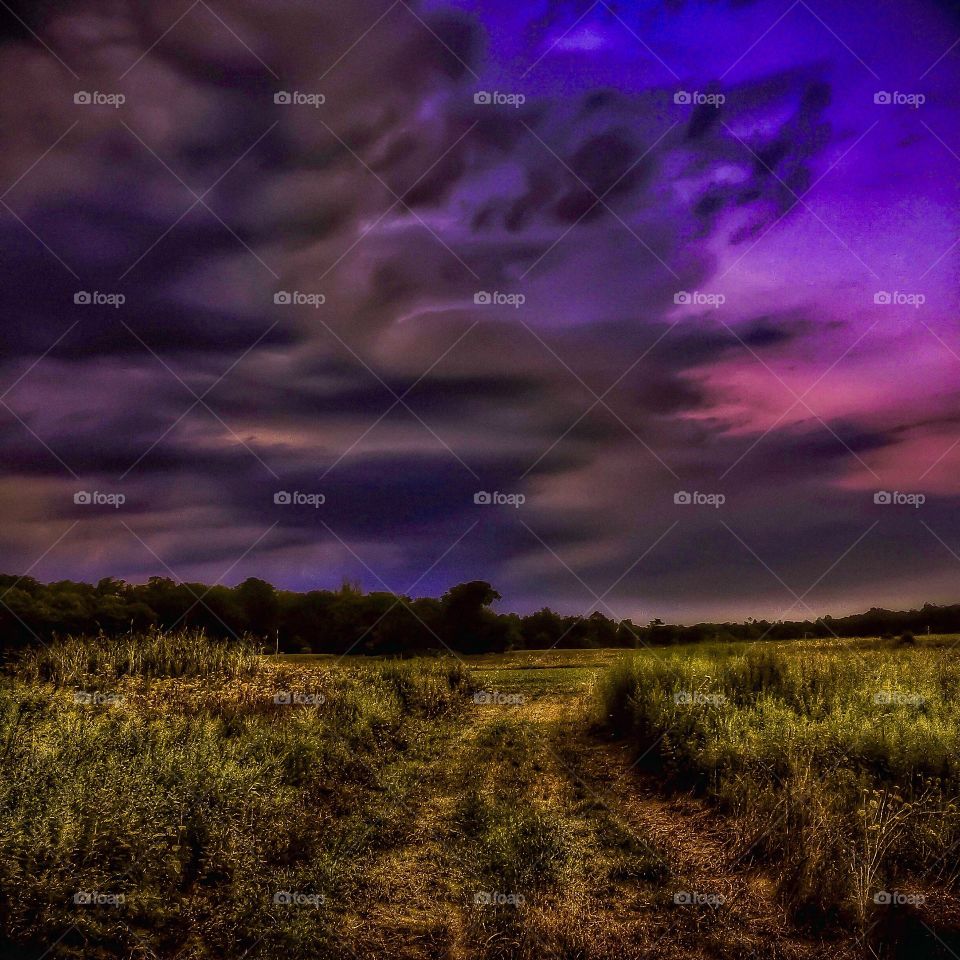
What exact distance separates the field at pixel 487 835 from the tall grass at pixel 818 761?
1.4 inches

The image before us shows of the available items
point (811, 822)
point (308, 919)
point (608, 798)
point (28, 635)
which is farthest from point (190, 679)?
point (811, 822)

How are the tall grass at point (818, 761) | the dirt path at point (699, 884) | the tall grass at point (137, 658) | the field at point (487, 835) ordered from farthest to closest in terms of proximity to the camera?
1. the tall grass at point (137, 658)
2. the tall grass at point (818, 761)
3. the field at point (487, 835)
4. the dirt path at point (699, 884)

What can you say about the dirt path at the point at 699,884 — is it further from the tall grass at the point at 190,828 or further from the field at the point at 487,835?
the tall grass at the point at 190,828

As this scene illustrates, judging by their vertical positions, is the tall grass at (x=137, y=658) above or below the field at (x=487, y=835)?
above

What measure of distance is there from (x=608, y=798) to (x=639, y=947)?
4183mm

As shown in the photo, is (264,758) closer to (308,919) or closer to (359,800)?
(359,800)

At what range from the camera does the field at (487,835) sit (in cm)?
579

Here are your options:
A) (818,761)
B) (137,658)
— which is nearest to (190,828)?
(818,761)

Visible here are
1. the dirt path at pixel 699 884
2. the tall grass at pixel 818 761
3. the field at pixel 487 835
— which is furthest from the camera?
the tall grass at pixel 818 761

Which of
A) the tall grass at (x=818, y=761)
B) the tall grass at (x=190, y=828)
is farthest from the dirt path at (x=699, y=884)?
the tall grass at (x=190, y=828)

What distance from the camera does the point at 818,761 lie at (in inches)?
352

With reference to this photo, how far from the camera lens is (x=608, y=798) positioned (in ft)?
32.1

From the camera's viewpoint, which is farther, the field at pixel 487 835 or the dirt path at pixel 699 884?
the field at pixel 487 835

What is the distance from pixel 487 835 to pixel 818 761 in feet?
13.3
